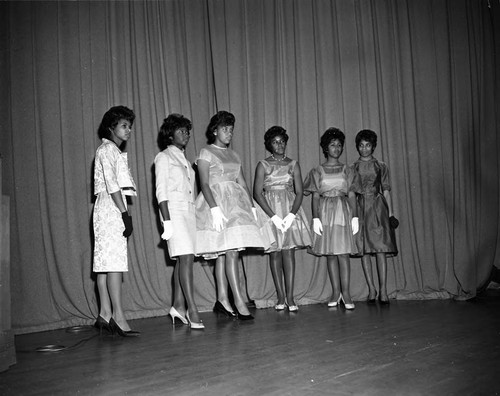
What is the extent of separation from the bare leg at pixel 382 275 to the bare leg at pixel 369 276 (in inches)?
4.2

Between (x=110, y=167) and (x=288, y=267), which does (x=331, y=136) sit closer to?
(x=288, y=267)

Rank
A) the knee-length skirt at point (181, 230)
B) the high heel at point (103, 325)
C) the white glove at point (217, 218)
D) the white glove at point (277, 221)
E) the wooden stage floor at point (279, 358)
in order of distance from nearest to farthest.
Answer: the wooden stage floor at point (279, 358)
the high heel at point (103, 325)
the knee-length skirt at point (181, 230)
the white glove at point (217, 218)
the white glove at point (277, 221)

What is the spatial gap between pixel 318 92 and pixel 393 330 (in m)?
2.69

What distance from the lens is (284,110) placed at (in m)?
5.01

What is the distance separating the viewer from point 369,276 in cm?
467

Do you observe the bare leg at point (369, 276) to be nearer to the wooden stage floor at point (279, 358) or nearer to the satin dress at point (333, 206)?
the satin dress at point (333, 206)

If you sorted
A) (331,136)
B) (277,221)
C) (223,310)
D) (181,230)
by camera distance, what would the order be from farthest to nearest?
(331,136) → (277,221) → (223,310) → (181,230)

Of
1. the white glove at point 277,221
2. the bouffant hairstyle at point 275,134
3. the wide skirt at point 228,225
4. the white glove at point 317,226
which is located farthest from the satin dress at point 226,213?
the white glove at point 317,226

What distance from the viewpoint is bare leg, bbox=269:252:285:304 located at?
171 inches

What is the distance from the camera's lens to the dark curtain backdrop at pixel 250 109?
3965 millimetres

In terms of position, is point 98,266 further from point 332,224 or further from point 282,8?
point 282,8

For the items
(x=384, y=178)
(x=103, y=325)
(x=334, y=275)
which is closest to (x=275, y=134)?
(x=384, y=178)

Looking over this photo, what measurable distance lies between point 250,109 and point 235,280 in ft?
5.89

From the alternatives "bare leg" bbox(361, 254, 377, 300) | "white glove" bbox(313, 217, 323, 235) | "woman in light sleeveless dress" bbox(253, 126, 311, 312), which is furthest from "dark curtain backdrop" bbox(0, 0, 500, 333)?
"white glove" bbox(313, 217, 323, 235)
